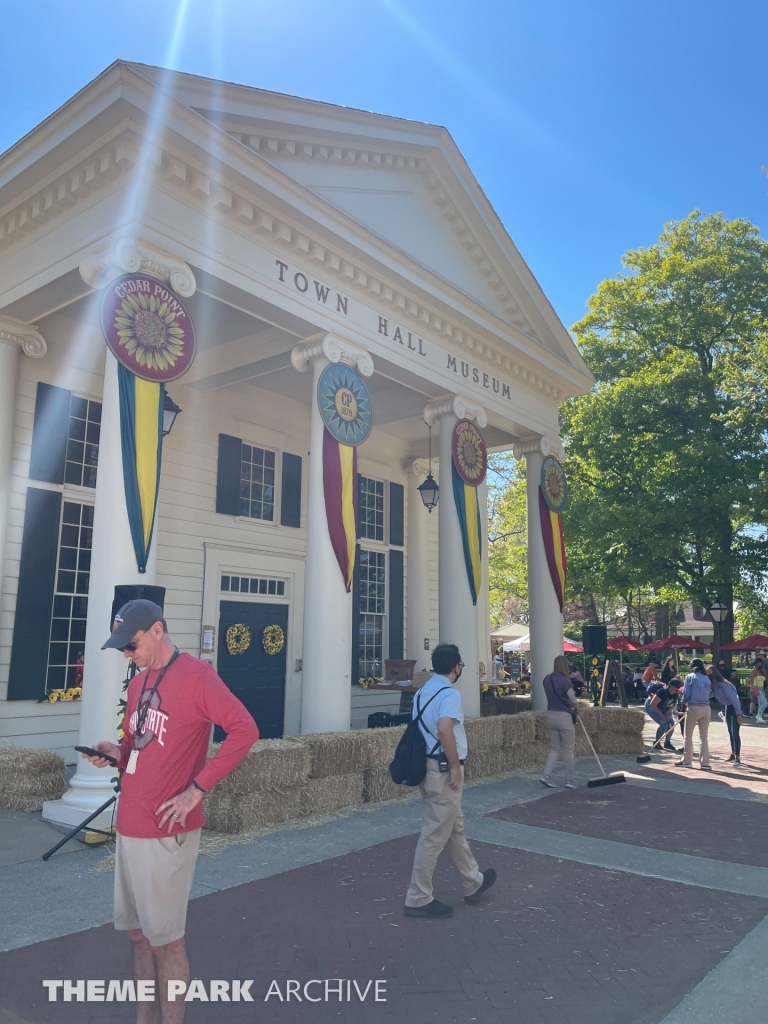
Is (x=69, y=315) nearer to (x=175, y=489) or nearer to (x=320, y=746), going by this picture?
(x=175, y=489)

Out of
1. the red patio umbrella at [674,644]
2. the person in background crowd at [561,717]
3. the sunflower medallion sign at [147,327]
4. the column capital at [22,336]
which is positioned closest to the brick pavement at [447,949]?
the person in background crowd at [561,717]

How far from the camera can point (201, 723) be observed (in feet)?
10.5

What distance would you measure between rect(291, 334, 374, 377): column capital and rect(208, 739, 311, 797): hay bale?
4797 mm

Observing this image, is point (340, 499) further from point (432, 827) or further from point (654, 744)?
point (654, 744)

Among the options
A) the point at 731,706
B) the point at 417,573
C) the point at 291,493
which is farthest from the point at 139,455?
the point at 731,706

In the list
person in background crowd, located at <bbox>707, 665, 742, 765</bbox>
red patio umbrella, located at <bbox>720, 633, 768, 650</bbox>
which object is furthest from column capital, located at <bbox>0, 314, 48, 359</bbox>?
red patio umbrella, located at <bbox>720, 633, 768, 650</bbox>

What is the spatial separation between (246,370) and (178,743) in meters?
8.99

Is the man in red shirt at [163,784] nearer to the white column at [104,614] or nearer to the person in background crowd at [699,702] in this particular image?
the white column at [104,614]

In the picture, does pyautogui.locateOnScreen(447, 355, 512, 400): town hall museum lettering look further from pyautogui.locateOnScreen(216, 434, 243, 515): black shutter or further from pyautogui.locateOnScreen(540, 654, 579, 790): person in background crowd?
pyautogui.locateOnScreen(540, 654, 579, 790): person in background crowd

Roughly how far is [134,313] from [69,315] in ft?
9.60

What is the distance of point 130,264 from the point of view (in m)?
7.61

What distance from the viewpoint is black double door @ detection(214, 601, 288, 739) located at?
1222 cm

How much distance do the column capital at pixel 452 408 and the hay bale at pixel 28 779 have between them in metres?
7.34

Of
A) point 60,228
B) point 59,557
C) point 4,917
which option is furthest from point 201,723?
point 59,557
